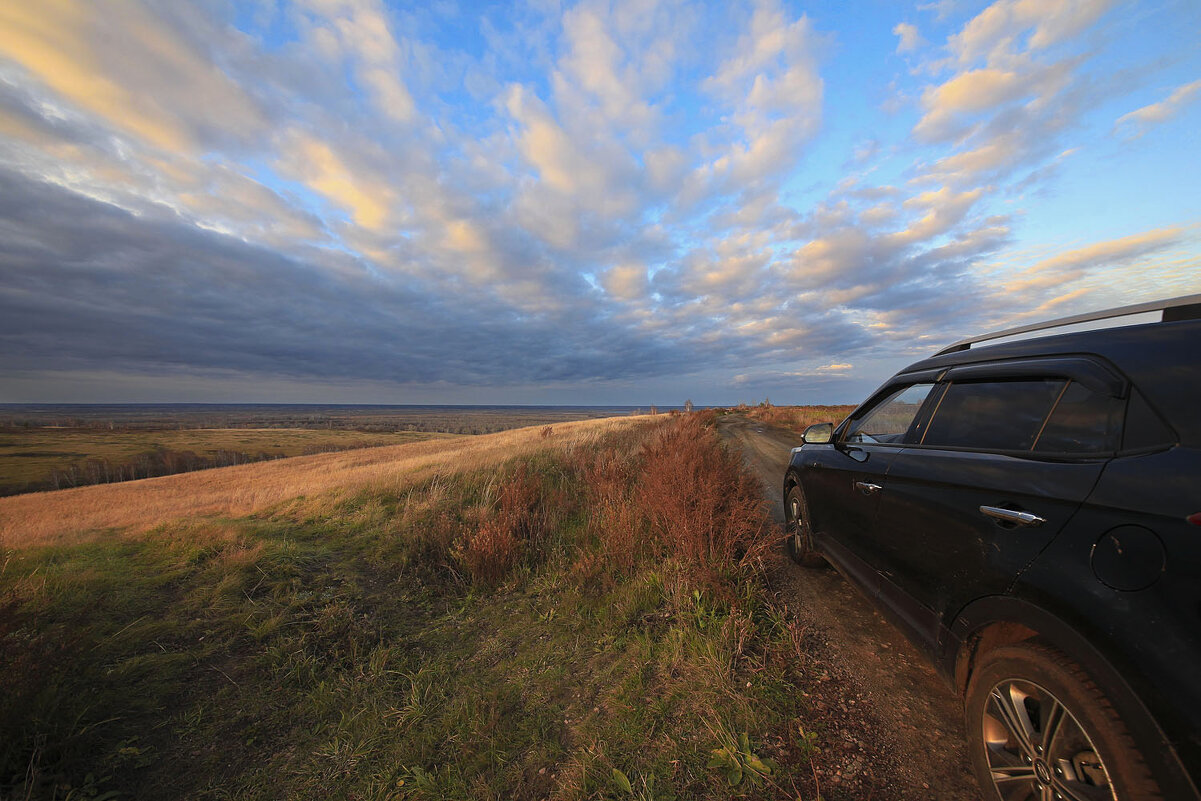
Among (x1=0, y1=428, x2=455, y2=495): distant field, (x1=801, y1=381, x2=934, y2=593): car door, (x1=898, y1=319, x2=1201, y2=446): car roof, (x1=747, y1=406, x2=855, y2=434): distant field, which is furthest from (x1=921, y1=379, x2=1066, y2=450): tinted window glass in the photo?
(x1=0, y1=428, x2=455, y2=495): distant field

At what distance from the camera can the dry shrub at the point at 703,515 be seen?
3994 mm

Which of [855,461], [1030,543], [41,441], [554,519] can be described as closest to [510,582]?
[554,519]

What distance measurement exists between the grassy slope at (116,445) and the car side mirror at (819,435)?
50100 millimetres

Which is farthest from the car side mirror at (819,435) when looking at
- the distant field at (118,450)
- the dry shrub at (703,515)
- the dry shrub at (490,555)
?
the distant field at (118,450)

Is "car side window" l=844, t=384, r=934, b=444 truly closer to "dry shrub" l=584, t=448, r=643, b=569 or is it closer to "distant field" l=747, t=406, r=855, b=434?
"dry shrub" l=584, t=448, r=643, b=569

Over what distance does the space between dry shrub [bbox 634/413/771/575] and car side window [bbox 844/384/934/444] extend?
132 cm

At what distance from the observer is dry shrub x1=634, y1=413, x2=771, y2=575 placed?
3.99 metres

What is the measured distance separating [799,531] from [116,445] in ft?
291

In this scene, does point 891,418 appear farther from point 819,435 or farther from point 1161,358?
point 1161,358

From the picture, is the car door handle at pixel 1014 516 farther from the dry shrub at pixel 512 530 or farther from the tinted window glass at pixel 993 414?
the dry shrub at pixel 512 530

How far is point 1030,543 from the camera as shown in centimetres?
176

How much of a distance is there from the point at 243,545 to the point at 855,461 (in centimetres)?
680

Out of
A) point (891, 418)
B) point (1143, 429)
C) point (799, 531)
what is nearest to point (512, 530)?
point (799, 531)

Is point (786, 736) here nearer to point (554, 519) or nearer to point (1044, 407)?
point (1044, 407)
